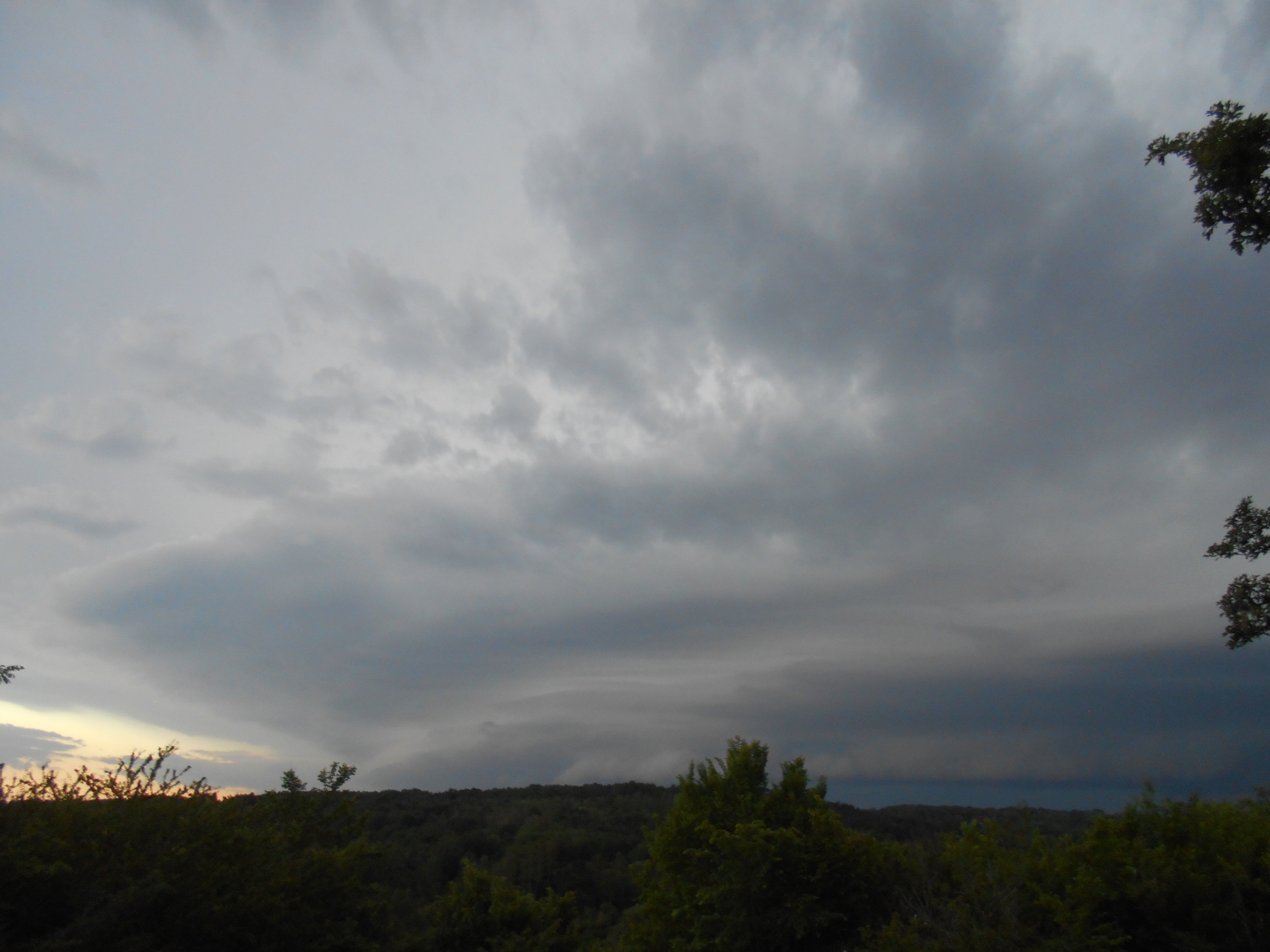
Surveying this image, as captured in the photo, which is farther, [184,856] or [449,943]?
[449,943]

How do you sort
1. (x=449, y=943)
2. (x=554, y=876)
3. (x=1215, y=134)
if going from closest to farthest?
(x=1215, y=134) → (x=449, y=943) → (x=554, y=876)

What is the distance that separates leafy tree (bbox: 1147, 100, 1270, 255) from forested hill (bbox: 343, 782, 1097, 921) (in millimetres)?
33828

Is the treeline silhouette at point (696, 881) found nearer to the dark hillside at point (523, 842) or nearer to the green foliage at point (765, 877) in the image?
the green foliage at point (765, 877)

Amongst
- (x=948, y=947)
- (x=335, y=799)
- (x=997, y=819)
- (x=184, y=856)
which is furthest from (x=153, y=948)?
(x=997, y=819)

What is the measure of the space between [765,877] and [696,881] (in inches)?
132

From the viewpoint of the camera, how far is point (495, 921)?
29.1 metres

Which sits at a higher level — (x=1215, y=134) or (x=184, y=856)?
(x=1215, y=134)

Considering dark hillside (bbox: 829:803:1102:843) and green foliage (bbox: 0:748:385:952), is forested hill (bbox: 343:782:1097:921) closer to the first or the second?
dark hillside (bbox: 829:803:1102:843)

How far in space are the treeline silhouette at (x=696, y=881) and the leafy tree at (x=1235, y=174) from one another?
39.5 ft

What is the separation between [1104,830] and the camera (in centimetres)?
1853

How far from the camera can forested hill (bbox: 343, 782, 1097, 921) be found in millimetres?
60688

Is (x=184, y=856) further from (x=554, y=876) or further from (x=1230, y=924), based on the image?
(x=554, y=876)

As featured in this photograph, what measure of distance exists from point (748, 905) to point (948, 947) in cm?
836

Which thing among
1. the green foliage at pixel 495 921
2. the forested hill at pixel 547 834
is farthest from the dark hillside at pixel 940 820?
the green foliage at pixel 495 921
